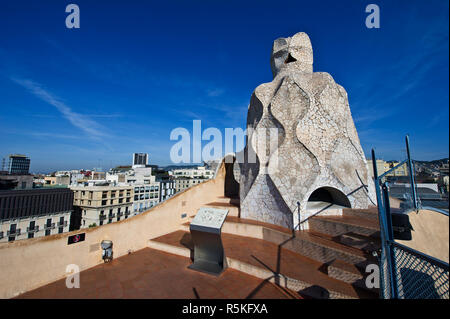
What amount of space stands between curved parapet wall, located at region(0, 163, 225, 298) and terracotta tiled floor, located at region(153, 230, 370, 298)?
68cm

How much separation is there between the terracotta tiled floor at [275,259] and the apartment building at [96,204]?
26.0m

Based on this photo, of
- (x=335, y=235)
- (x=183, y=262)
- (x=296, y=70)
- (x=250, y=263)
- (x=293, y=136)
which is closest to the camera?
(x=250, y=263)

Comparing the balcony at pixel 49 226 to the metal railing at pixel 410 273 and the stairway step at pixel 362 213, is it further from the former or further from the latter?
the metal railing at pixel 410 273

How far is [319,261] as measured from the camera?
5293mm

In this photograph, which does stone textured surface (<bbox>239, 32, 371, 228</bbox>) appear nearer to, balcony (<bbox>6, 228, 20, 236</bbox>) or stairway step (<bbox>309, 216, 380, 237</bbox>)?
stairway step (<bbox>309, 216, 380, 237</bbox>)

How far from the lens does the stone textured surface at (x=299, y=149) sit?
7727 mm

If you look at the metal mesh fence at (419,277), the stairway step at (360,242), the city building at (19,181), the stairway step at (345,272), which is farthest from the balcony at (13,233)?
the metal mesh fence at (419,277)

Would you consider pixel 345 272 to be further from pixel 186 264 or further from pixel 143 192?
pixel 143 192

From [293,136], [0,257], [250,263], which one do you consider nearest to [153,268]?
[250,263]

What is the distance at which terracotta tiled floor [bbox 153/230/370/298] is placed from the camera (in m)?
4.19

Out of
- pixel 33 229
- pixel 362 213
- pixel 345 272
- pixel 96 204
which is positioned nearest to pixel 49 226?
pixel 33 229

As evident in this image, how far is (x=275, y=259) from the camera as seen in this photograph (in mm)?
5438

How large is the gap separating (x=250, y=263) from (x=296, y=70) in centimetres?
872
